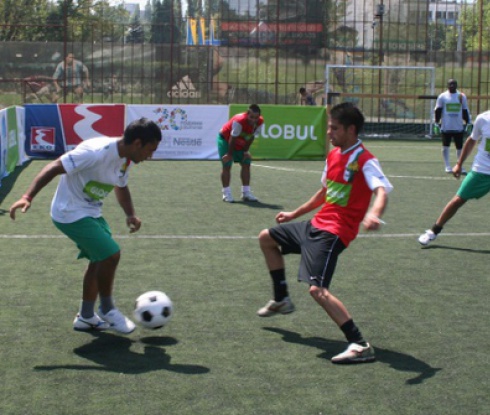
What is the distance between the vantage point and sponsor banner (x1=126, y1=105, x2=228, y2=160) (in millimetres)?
20266

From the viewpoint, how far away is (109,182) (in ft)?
20.0

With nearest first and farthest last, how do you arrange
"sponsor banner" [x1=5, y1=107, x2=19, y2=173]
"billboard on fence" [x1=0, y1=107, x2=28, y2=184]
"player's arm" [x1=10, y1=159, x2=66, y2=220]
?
"player's arm" [x1=10, y1=159, x2=66, y2=220] → "billboard on fence" [x1=0, y1=107, x2=28, y2=184] → "sponsor banner" [x1=5, y1=107, x2=19, y2=173]

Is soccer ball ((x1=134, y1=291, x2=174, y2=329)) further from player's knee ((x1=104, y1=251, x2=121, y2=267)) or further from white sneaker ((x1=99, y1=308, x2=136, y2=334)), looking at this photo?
player's knee ((x1=104, y1=251, x2=121, y2=267))

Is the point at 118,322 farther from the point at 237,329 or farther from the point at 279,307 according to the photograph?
the point at 279,307

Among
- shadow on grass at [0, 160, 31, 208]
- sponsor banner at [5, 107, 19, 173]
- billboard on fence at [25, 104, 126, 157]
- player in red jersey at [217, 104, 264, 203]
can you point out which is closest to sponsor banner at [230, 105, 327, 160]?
billboard on fence at [25, 104, 126, 157]

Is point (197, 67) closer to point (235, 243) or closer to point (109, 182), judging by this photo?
point (235, 243)

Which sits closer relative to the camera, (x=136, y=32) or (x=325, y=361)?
(x=325, y=361)

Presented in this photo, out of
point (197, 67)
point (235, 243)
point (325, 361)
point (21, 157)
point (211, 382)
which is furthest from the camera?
point (197, 67)

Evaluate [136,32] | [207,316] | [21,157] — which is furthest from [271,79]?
[207,316]

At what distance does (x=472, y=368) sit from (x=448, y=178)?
1192 cm

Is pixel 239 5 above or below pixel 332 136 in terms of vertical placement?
above

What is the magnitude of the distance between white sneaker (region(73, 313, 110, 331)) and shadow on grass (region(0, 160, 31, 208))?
19.2ft

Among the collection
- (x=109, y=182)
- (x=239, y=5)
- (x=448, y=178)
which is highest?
(x=239, y=5)

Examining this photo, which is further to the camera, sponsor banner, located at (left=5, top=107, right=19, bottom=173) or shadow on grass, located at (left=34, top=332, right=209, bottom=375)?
sponsor banner, located at (left=5, top=107, right=19, bottom=173)
